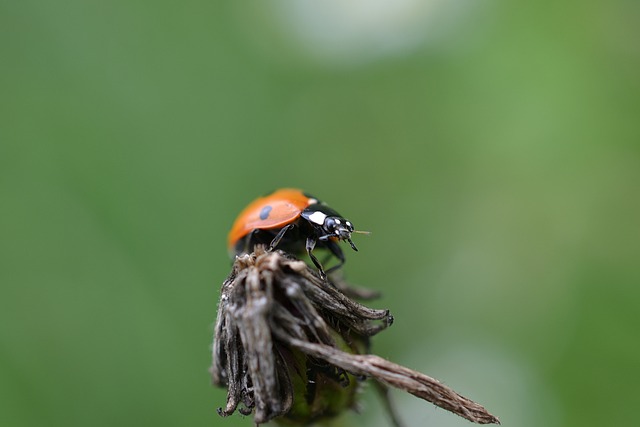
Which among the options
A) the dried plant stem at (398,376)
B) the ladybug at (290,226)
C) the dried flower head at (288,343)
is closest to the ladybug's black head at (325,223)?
the ladybug at (290,226)

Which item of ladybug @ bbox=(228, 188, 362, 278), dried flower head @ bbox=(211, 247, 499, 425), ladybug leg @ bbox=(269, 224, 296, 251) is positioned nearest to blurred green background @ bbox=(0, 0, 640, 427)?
ladybug @ bbox=(228, 188, 362, 278)

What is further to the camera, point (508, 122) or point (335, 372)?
point (508, 122)

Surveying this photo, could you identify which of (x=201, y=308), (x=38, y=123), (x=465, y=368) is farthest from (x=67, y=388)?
(x=465, y=368)

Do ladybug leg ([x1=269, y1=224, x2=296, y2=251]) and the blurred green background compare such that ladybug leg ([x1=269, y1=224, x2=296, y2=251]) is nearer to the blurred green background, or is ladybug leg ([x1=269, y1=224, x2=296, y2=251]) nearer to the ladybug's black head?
the ladybug's black head

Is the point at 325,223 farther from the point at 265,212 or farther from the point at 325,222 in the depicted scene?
the point at 265,212

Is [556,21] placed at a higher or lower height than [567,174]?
higher

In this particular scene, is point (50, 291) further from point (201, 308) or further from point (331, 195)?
point (331, 195)

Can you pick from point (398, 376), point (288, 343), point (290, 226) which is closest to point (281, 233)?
point (290, 226)
